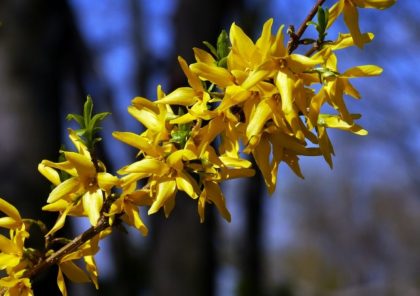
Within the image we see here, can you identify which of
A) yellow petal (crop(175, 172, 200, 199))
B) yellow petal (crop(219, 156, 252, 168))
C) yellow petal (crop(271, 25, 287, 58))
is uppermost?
yellow petal (crop(271, 25, 287, 58))

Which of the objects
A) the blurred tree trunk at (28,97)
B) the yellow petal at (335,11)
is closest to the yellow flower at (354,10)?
the yellow petal at (335,11)

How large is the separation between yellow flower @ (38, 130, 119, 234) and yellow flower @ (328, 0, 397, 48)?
45cm

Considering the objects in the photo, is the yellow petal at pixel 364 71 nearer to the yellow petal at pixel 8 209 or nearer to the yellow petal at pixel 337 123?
the yellow petal at pixel 337 123

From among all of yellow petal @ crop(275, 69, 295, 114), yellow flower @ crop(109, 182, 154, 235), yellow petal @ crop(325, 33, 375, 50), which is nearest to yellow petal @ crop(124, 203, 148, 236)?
yellow flower @ crop(109, 182, 154, 235)

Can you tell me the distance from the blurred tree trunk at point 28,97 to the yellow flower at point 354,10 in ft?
8.51

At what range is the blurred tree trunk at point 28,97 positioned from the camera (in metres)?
3.54

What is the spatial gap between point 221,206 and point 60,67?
3293 millimetres

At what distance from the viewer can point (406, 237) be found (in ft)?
105

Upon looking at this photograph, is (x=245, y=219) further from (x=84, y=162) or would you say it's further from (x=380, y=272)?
(x=380, y=272)

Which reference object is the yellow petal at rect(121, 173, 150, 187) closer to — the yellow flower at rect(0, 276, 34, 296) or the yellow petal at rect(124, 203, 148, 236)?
the yellow petal at rect(124, 203, 148, 236)

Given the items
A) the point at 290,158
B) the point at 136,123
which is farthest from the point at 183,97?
the point at 136,123

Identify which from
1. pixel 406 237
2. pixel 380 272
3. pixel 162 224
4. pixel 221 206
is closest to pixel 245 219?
pixel 162 224

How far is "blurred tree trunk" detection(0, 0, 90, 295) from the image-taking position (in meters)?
3.54

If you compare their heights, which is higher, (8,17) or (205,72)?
(8,17)
